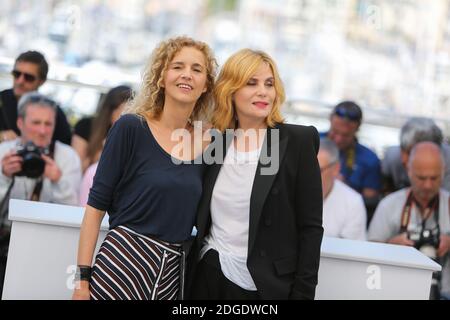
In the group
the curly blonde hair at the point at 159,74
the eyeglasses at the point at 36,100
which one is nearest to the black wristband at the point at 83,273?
the curly blonde hair at the point at 159,74

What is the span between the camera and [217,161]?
10.1 feet

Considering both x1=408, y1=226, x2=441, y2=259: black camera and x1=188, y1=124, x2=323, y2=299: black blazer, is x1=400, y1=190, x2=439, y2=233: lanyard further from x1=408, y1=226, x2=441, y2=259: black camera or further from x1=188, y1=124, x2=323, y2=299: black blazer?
x1=188, y1=124, x2=323, y2=299: black blazer

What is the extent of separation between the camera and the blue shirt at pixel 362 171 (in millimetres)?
5898

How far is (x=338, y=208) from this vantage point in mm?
4859

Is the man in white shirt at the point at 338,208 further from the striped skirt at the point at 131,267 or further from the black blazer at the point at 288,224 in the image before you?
the striped skirt at the point at 131,267

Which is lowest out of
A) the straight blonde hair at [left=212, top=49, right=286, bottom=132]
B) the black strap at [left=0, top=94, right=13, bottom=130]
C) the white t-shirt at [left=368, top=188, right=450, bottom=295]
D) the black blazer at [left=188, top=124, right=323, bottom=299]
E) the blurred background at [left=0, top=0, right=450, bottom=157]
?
the black blazer at [left=188, top=124, right=323, bottom=299]

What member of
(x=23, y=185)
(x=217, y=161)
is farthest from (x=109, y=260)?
(x=23, y=185)

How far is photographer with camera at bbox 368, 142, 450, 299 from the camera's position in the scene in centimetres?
465

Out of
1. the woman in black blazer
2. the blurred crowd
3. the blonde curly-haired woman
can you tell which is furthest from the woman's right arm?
the blurred crowd

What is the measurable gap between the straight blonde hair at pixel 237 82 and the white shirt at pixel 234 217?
0.17 meters

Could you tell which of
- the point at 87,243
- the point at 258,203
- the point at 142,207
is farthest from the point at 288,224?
the point at 87,243

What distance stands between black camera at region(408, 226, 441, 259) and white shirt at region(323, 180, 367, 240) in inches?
11.3

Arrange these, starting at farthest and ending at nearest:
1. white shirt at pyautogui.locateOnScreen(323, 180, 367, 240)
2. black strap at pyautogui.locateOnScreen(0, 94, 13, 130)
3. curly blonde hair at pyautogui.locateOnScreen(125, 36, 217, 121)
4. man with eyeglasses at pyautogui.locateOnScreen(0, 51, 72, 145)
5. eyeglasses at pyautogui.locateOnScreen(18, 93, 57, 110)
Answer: man with eyeglasses at pyautogui.locateOnScreen(0, 51, 72, 145) → black strap at pyautogui.locateOnScreen(0, 94, 13, 130) → eyeglasses at pyautogui.locateOnScreen(18, 93, 57, 110) → white shirt at pyautogui.locateOnScreen(323, 180, 367, 240) → curly blonde hair at pyautogui.locateOnScreen(125, 36, 217, 121)

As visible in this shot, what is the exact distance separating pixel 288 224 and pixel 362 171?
304 cm
